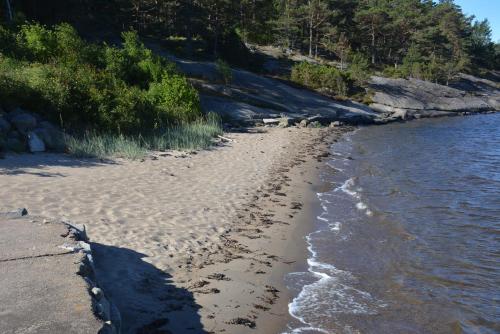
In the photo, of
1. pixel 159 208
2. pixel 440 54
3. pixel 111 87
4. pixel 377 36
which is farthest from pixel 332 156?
pixel 440 54

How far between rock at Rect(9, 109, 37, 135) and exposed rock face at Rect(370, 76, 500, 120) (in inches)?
1510

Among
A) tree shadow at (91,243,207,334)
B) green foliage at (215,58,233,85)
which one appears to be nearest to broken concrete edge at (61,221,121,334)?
tree shadow at (91,243,207,334)

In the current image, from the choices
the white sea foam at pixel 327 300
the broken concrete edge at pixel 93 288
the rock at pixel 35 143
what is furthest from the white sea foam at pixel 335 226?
the rock at pixel 35 143

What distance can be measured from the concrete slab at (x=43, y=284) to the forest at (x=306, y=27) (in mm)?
38480

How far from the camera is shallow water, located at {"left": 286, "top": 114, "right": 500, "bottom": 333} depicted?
6824mm

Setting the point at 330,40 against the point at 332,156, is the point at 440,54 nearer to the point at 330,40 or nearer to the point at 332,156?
the point at 330,40

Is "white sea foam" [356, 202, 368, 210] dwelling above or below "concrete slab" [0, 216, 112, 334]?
below

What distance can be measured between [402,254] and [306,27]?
72199 mm

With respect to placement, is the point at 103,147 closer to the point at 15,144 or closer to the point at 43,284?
the point at 15,144

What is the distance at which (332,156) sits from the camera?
22.2 meters

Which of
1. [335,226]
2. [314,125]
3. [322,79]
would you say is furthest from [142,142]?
[322,79]

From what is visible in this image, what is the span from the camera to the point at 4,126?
49.2 ft

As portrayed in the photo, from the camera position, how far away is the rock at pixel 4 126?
14.8 meters

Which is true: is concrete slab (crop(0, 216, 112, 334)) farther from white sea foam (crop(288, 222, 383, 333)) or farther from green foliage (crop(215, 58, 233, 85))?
green foliage (crop(215, 58, 233, 85))
